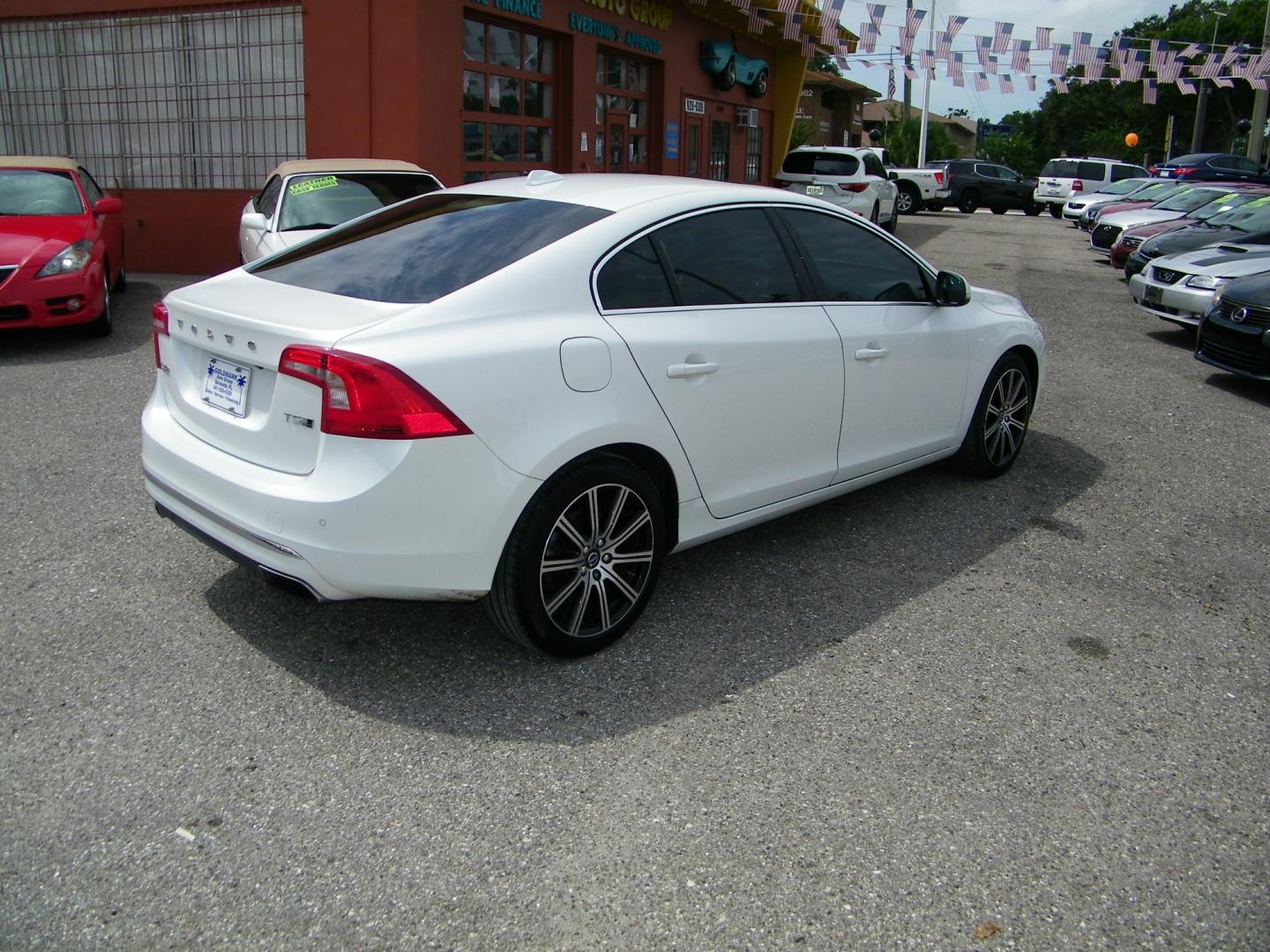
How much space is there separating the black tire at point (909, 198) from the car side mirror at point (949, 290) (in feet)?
90.2

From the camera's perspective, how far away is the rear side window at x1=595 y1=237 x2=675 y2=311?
3760mm

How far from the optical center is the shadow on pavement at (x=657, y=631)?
11.4ft

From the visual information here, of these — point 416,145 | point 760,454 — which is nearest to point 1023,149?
point 416,145

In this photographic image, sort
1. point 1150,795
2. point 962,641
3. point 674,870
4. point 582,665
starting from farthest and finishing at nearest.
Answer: point 962,641 → point 582,665 → point 1150,795 → point 674,870

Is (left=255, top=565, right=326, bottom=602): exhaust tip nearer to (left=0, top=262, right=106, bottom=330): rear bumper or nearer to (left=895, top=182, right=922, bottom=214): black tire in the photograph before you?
(left=0, top=262, right=106, bottom=330): rear bumper

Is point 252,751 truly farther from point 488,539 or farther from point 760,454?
point 760,454

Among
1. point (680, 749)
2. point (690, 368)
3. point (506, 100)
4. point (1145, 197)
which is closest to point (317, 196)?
point (506, 100)

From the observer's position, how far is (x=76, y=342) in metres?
8.95

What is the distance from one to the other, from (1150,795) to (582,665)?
179 centimetres

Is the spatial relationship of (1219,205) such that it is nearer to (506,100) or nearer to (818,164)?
(818,164)

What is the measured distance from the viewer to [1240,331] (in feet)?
27.9

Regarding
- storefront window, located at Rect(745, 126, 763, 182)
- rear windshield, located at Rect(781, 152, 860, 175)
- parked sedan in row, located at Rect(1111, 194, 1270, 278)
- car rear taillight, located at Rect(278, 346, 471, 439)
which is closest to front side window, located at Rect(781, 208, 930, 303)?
car rear taillight, located at Rect(278, 346, 471, 439)

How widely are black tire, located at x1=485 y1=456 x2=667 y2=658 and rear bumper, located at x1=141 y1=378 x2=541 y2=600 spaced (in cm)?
10

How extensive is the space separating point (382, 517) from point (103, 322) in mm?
7101
